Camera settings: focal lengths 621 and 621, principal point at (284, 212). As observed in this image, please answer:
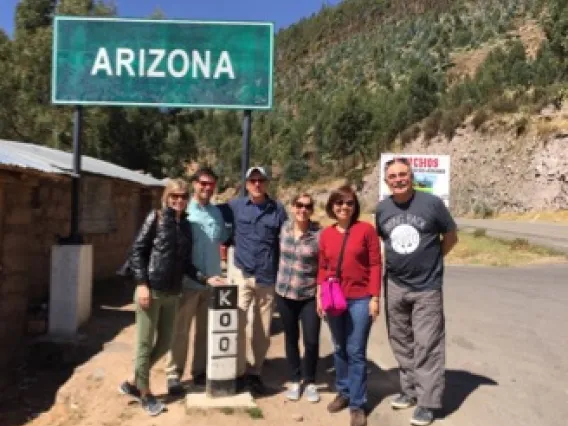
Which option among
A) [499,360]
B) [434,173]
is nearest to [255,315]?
[499,360]

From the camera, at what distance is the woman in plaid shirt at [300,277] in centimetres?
480

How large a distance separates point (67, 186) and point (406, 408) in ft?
22.7

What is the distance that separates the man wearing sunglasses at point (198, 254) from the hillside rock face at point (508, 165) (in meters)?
26.4

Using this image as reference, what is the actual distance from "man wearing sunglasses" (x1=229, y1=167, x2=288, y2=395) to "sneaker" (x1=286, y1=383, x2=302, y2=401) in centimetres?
27

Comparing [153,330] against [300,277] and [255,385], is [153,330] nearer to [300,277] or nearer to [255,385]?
[255,385]

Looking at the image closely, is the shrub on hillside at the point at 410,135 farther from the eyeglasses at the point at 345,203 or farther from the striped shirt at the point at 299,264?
the eyeglasses at the point at 345,203

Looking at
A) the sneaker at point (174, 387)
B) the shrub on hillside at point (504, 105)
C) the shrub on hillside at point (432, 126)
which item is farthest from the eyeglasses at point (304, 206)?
the shrub on hillside at point (432, 126)

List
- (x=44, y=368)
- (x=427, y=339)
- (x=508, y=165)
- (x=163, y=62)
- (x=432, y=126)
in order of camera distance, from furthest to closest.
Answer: (x=432, y=126)
(x=508, y=165)
(x=163, y=62)
(x=44, y=368)
(x=427, y=339)

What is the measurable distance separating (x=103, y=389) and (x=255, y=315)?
5.49ft

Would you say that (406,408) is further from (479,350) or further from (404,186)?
(479,350)

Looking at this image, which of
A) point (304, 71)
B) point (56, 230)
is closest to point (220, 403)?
point (56, 230)

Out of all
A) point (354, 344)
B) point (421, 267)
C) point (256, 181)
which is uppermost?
point (256, 181)

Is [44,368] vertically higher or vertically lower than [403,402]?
lower

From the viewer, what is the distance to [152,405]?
4.82 m
